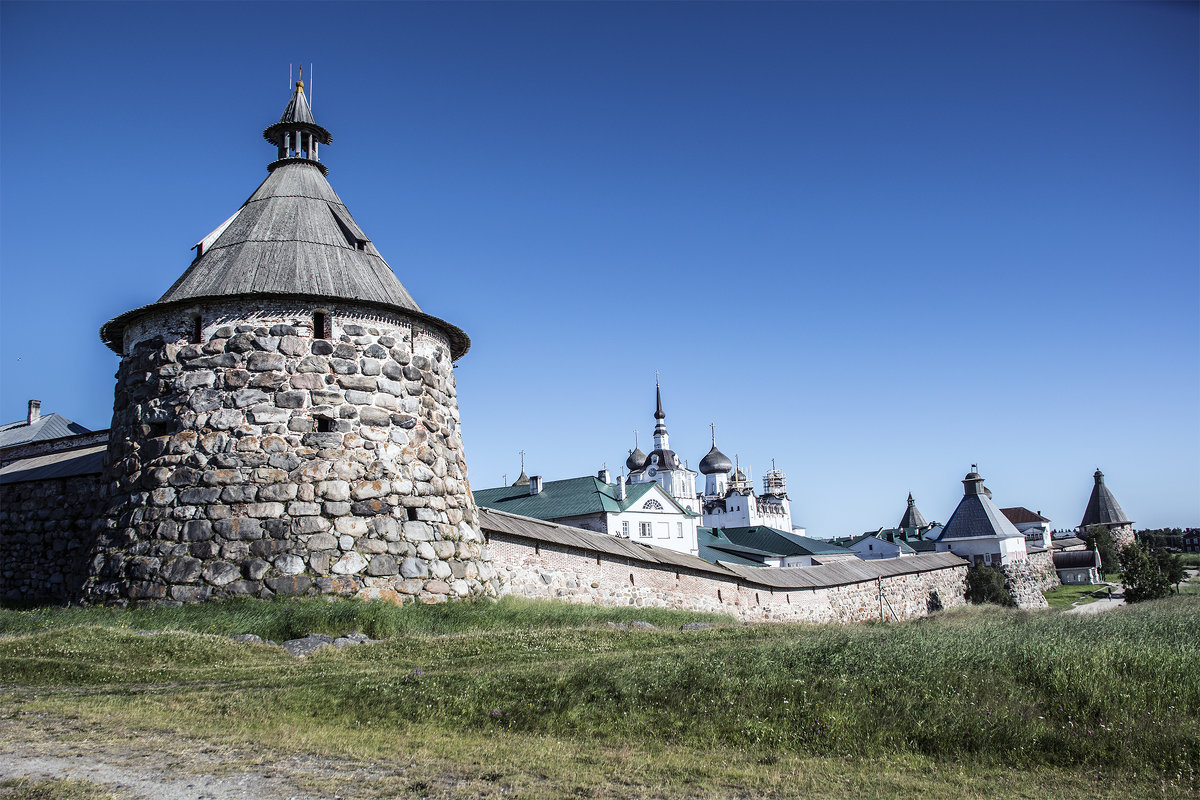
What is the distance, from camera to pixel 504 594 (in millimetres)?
16875

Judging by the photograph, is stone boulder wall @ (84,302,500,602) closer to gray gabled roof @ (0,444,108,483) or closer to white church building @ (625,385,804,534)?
gray gabled roof @ (0,444,108,483)

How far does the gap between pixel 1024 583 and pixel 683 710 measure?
188 ft

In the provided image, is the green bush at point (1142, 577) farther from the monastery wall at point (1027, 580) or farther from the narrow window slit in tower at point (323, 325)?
the narrow window slit in tower at point (323, 325)

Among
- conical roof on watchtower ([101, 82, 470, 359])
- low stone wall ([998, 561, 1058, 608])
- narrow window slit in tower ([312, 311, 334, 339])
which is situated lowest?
low stone wall ([998, 561, 1058, 608])

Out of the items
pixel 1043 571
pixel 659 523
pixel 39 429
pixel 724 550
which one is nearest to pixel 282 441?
pixel 39 429

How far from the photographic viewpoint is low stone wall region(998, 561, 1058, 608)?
5428cm

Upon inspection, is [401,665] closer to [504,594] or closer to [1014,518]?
[504,594]

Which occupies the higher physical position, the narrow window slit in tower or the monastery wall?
the narrow window slit in tower

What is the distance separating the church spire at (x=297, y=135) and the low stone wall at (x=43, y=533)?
7532mm

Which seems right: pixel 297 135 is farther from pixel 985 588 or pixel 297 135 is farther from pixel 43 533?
pixel 985 588

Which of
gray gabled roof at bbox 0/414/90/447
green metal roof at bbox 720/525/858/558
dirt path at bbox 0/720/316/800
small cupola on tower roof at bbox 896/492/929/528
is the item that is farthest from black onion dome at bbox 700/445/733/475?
dirt path at bbox 0/720/316/800

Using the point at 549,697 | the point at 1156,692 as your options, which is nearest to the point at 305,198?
the point at 549,697

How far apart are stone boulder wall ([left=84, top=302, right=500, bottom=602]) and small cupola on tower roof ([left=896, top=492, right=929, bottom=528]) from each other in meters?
96.6

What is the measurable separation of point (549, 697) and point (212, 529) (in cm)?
823
